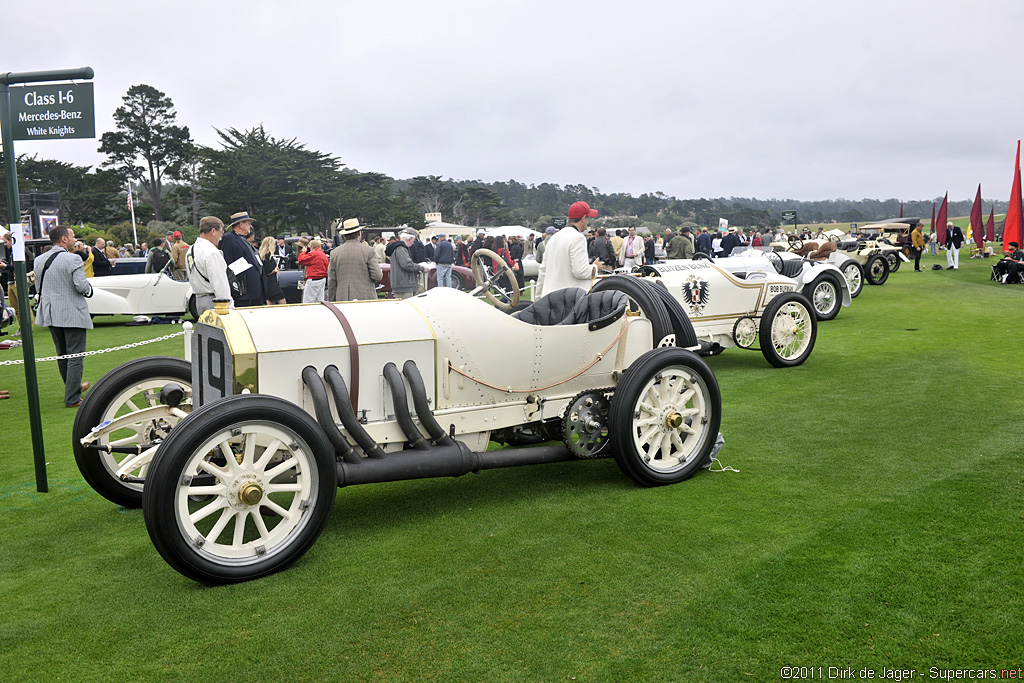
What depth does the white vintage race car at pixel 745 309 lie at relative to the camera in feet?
29.6

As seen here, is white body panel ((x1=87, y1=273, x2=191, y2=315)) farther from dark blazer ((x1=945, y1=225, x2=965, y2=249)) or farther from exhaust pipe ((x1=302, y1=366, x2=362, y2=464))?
dark blazer ((x1=945, y1=225, x2=965, y2=249))

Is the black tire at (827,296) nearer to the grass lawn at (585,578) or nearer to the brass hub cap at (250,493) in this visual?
the grass lawn at (585,578)

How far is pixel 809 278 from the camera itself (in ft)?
43.0

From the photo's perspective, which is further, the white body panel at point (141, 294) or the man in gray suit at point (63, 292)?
the white body panel at point (141, 294)

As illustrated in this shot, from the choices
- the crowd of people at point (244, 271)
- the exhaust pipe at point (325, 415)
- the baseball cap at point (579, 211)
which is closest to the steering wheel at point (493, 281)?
the crowd of people at point (244, 271)

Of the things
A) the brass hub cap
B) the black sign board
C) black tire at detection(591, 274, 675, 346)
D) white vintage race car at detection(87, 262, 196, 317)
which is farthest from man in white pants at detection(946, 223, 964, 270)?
the brass hub cap

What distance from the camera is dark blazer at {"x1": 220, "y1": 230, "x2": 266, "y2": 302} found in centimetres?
860

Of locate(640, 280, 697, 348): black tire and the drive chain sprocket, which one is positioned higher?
locate(640, 280, 697, 348): black tire

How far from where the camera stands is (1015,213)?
20.4 meters

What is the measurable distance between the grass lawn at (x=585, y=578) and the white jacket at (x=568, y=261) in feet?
Answer: 6.82

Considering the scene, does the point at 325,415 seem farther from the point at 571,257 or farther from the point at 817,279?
the point at 817,279

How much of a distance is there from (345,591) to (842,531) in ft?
8.55

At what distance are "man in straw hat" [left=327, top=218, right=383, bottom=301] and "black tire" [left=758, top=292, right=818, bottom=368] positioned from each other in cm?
474

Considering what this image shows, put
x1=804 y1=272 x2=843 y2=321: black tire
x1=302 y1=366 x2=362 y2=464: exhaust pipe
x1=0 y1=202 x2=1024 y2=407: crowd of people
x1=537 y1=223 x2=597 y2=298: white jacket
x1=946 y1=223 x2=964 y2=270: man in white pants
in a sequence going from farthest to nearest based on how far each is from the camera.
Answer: x1=946 y1=223 x2=964 y2=270: man in white pants → x1=804 y1=272 x2=843 y2=321: black tire → x1=537 y1=223 x2=597 y2=298: white jacket → x1=0 y1=202 x2=1024 y2=407: crowd of people → x1=302 y1=366 x2=362 y2=464: exhaust pipe
